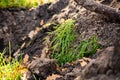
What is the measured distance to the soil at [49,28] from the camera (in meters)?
3.76

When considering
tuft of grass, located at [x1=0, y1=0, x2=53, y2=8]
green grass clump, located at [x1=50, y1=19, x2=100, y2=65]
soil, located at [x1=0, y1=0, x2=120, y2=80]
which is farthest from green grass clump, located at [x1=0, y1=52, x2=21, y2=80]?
tuft of grass, located at [x1=0, y1=0, x2=53, y2=8]

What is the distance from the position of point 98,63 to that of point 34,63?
1.22m

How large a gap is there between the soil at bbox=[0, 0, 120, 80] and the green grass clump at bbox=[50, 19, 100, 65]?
0.09 metres

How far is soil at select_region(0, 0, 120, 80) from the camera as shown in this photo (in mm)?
3760

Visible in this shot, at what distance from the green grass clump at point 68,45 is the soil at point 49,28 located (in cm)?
9

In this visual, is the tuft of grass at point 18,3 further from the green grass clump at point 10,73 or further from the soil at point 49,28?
the green grass clump at point 10,73

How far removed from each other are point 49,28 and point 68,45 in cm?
72

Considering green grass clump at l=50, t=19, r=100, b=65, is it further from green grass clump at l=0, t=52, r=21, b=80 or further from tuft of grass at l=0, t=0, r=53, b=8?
tuft of grass at l=0, t=0, r=53, b=8

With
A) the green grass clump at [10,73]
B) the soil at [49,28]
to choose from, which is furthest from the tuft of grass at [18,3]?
the green grass clump at [10,73]

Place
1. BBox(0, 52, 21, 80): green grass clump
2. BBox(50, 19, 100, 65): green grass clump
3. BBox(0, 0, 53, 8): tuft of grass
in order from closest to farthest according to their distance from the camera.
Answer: BBox(0, 52, 21, 80): green grass clump → BBox(50, 19, 100, 65): green grass clump → BBox(0, 0, 53, 8): tuft of grass

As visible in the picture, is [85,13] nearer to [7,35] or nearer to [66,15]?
[66,15]

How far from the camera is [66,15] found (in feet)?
14.9

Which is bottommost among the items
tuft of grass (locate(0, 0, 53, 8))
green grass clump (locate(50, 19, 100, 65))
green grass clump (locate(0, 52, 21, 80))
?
green grass clump (locate(0, 52, 21, 80))

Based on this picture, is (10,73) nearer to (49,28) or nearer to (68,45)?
(68,45)
